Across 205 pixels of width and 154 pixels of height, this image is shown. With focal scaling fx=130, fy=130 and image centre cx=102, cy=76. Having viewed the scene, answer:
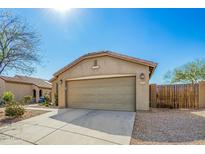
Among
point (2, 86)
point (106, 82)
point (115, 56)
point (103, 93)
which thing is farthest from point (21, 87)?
point (115, 56)

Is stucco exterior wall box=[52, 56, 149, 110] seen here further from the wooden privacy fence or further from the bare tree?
the bare tree

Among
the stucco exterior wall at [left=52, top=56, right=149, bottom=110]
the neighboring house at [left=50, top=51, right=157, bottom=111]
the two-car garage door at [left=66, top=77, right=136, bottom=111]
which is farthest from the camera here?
the two-car garage door at [left=66, top=77, right=136, bottom=111]

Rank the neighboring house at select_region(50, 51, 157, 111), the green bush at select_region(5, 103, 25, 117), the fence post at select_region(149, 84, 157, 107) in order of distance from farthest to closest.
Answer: the fence post at select_region(149, 84, 157, 107), the neighboring house at select_region(50, 51, 157, 111), the green bush at select_region(5, 103, 25, 117)

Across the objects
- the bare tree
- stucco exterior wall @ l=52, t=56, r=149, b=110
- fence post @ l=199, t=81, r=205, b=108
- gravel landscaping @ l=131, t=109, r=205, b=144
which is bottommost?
gravel landscaping @ l=131, t=109, r=205, b=144

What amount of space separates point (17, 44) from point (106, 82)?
6819 mm

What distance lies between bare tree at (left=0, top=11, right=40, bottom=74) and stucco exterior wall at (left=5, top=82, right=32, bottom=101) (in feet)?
41.3

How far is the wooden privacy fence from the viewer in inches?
391

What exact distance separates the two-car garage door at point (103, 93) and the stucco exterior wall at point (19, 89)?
14.3 metres

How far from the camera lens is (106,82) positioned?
377 inches

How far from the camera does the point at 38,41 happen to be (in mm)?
9891

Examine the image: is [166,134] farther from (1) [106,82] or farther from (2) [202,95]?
(2) [202,95]

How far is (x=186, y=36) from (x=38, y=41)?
1047 centimetres

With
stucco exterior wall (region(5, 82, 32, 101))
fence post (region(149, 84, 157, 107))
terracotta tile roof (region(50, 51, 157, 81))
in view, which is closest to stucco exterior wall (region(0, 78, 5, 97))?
stucco exterior wall (region(5, 82, 32, 101))
